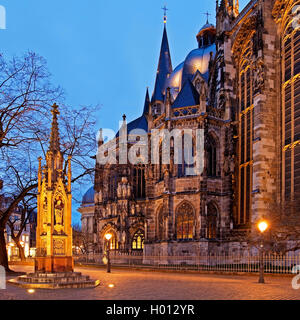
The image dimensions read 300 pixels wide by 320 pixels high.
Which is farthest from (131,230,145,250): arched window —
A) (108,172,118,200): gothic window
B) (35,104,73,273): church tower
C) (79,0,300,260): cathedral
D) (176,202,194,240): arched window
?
(35,104,73,273): church tower

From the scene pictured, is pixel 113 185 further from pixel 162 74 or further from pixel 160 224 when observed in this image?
pixel 162 74

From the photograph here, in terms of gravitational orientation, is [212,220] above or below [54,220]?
below

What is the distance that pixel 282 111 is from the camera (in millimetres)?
28641

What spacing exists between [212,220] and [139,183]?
17.0 metres

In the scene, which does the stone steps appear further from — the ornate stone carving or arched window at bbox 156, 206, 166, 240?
arched window at bbox 156, 206, 166, 240

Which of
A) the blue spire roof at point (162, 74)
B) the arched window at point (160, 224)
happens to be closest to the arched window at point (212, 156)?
the arched window at point (160, 224)

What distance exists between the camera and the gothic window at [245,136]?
31766mm

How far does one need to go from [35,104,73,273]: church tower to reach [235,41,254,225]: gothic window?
59.7ft

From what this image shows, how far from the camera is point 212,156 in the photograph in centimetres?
3428

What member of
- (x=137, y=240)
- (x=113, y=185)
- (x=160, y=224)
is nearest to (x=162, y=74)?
(x=113, y=185)

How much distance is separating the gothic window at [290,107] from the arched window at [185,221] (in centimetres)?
801

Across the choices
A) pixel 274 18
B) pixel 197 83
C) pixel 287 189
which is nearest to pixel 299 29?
pixel 274 18
